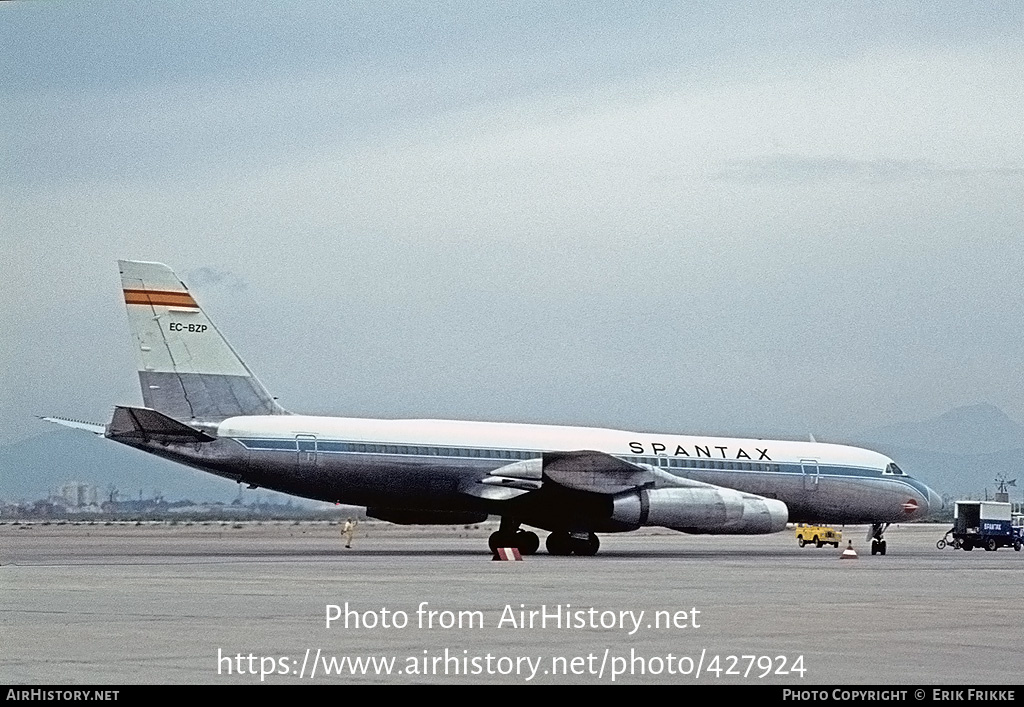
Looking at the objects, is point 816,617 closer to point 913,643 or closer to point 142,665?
point 913,643

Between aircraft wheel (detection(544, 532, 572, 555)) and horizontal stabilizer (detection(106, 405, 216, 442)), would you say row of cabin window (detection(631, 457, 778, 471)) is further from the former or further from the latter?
horizontal stabilizer (detection(106, 405, 216, 442))

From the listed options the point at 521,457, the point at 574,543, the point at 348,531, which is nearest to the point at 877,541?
the point at 574,543

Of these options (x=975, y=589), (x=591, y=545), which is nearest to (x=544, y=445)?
(x=591, y=545)

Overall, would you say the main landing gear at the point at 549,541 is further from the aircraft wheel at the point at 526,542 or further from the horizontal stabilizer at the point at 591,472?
the horizontal stabilizer at the point at 591,472

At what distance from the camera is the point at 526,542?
131 ft

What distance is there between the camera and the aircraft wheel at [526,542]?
39844mm

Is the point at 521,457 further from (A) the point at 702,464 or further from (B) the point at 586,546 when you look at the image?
(A) the point at 702,464

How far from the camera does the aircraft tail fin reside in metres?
37.5

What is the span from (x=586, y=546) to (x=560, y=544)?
0.70 m

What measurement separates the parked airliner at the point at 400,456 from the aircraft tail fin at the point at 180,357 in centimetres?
2

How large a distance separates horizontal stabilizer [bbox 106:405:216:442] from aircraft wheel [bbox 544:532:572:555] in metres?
8.90

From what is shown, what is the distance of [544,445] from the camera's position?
4000 cm

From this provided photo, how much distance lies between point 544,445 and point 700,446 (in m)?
4.36

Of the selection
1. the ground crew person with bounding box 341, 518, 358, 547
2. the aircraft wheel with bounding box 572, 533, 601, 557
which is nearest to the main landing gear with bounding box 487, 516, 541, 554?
the aircraft wheel with bounding box 572, 533, 601, 557
